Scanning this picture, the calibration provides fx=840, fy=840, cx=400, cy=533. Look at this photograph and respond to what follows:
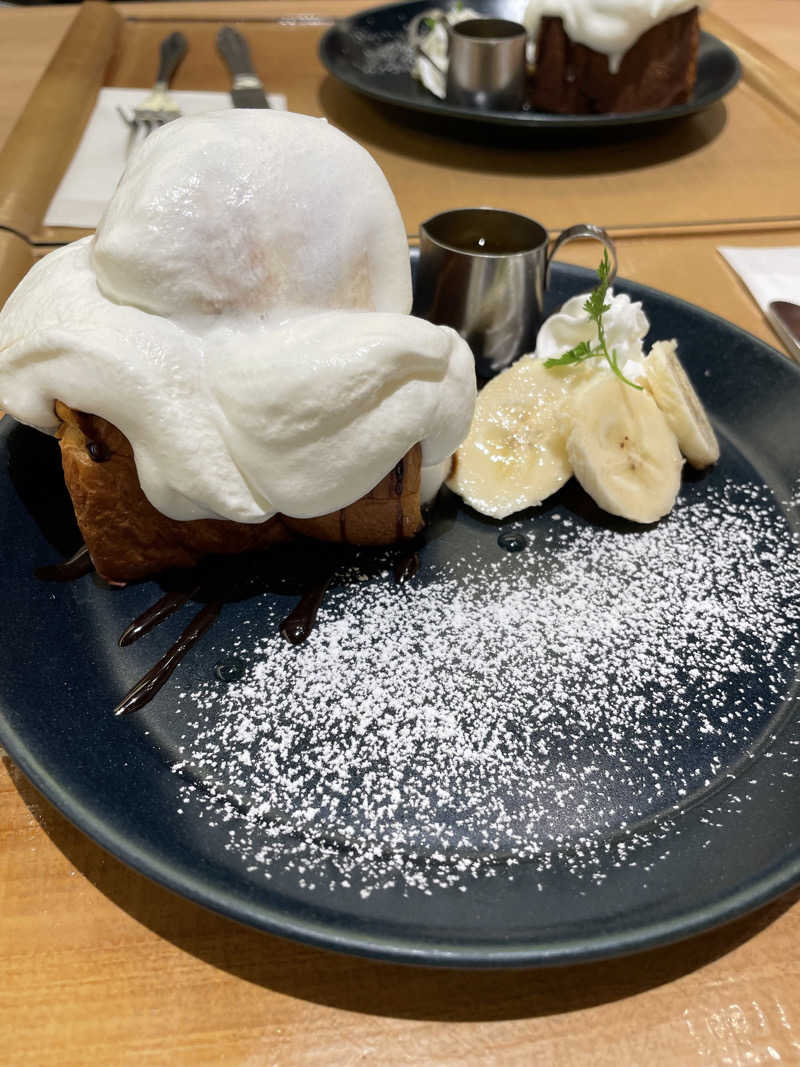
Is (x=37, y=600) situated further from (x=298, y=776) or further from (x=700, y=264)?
(x=700, y=264)

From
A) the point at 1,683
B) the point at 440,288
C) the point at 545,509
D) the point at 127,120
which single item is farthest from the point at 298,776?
the point at 127,120

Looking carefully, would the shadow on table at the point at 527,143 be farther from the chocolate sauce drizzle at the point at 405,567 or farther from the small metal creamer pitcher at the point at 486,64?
the chocolate sauce drizzle at the point at 405,567

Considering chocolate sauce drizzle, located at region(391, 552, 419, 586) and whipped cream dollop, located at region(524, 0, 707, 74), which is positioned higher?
whipped cream dollop, located at region(524, 0, 707, 74)

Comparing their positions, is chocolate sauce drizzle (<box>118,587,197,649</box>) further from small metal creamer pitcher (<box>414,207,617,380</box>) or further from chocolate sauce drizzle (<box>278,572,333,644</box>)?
small metal creamer pitcher (<box>414,207,617,380</box>)

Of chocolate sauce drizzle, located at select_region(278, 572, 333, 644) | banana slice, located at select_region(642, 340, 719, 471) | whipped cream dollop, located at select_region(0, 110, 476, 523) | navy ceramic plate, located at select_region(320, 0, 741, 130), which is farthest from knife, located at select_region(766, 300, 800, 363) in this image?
chocolate sauce drizzle, located at select_region(278, 572, 333, 644)

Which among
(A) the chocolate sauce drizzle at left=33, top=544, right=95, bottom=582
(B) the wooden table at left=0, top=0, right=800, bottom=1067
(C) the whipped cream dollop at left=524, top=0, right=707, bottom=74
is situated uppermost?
(C) the whipped cream dollop at left=524, top=0, right=707, bottom=74

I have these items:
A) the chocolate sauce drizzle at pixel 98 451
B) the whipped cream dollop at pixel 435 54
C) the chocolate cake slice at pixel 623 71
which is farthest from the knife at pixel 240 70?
the chocolate sauce drizzle at pixel 98 451
